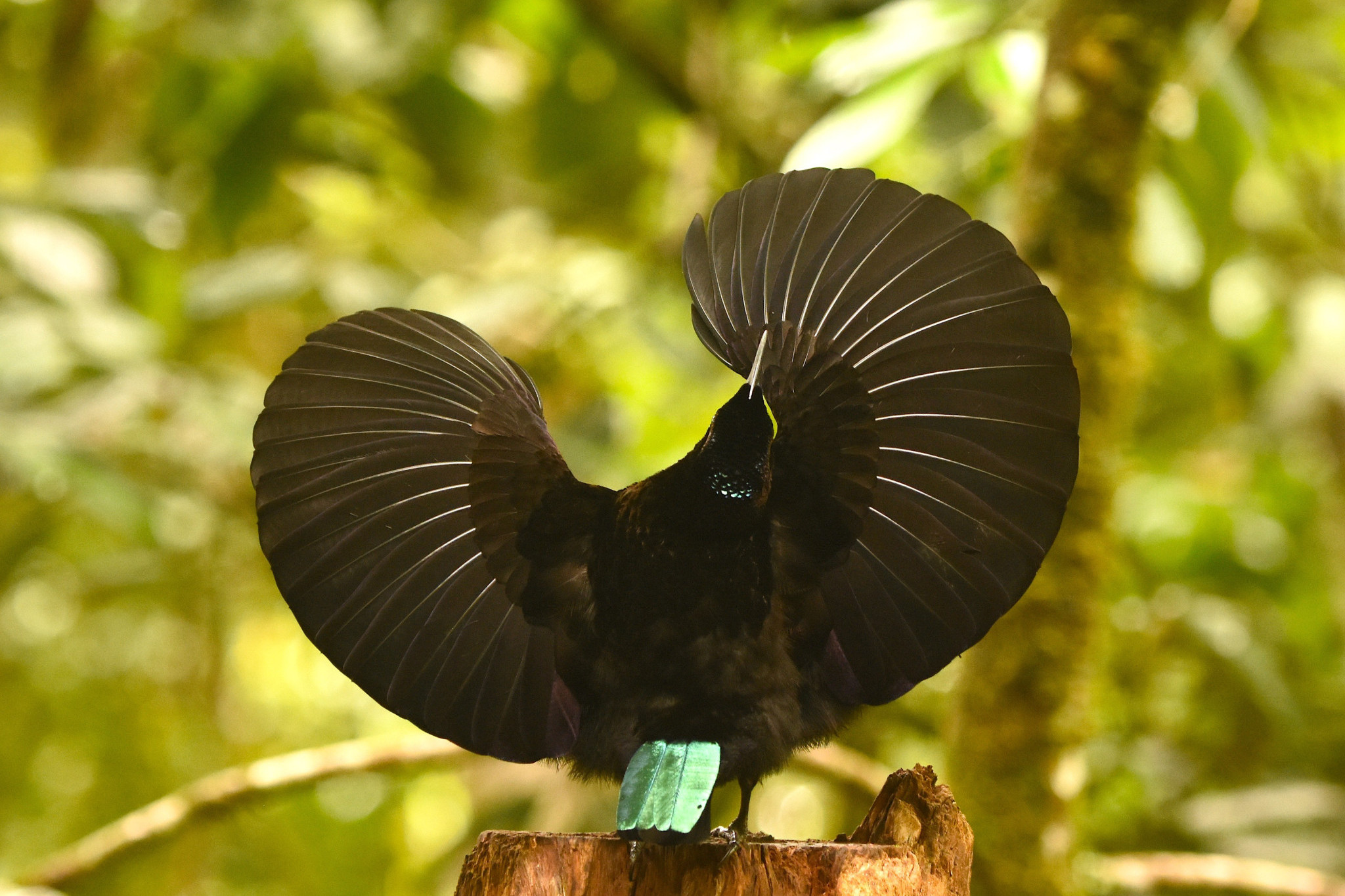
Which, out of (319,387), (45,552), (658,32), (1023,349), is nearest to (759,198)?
(1023,349)

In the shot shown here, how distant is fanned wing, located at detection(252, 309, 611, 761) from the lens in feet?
3.90

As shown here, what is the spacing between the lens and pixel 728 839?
3.75 ft

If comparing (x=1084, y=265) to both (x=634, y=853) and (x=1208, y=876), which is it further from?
(x=634, y=853)

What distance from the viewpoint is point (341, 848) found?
11.1 ft

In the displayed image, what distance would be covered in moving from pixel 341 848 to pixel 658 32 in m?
2.37

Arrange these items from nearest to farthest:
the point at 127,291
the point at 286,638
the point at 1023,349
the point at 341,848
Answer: the point at 1023,349
the point at 127,291
the point at 341,848
the point at 286,638

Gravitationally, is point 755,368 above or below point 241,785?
above

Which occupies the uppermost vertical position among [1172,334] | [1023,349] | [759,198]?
[1172,334]

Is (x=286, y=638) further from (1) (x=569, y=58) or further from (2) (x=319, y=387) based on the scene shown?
(2) (x=319, y=387)

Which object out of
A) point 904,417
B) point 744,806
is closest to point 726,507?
point 904,417

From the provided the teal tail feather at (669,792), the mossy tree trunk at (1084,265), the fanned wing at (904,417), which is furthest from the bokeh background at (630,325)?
the teal tail feather at (669,792)

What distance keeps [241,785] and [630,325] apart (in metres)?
1.20

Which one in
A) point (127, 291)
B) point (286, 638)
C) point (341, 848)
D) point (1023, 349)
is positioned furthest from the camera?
point (286, 638)

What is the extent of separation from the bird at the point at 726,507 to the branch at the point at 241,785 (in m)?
0.87
